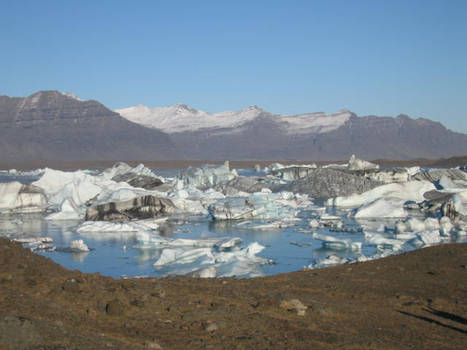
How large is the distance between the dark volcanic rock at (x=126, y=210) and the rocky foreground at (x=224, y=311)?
410 inches

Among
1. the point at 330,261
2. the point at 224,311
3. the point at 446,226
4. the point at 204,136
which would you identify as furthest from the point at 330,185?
the point at 204,136

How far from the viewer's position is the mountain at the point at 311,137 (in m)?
163

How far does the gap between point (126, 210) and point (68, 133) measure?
430ft

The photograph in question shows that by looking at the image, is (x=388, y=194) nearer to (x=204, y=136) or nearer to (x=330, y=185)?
(x=330, y=185)

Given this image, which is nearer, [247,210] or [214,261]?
[214,261]

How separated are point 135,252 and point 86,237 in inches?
110

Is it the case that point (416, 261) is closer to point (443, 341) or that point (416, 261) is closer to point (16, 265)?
point (443, 341)

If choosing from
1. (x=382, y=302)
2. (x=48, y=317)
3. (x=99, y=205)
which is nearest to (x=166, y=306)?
(x=48, y=317)

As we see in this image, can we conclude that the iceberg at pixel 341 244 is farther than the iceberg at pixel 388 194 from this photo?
No

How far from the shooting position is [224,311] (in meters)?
5.55

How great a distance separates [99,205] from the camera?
1770cm

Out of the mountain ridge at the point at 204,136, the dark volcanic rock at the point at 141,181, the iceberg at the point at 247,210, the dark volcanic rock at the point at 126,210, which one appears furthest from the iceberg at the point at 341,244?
the mountain ridge at the point at 204,136

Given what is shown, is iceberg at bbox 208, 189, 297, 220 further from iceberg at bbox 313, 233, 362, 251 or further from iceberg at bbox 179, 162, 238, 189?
iceberg at bbox 179, 162, 238, 189

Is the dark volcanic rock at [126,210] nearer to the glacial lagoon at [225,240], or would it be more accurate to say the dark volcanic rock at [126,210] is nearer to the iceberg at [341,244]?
the glacial lagoon at [225,240]
